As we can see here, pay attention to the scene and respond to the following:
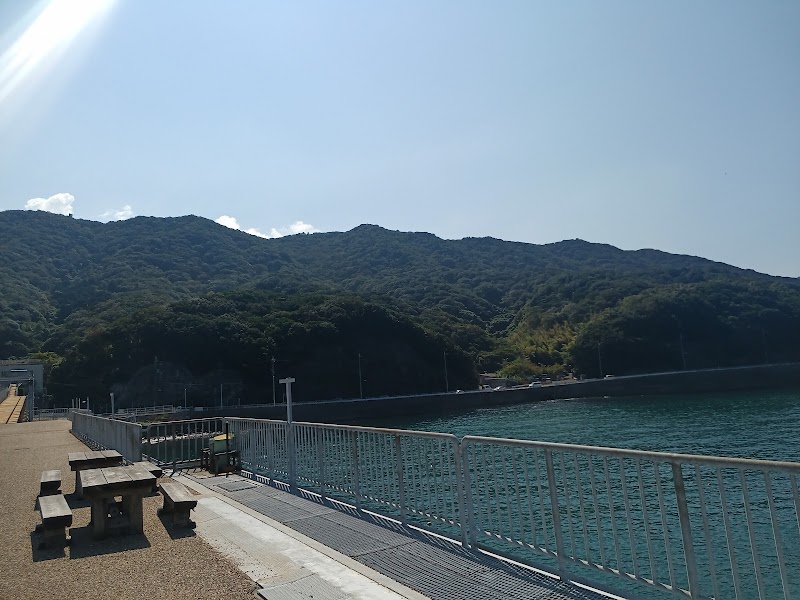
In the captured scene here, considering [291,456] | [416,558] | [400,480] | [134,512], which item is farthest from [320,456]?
[416,558]

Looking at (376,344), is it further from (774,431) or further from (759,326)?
(759,326)

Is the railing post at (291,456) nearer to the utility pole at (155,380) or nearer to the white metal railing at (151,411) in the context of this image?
the white metal railing at (151,411)

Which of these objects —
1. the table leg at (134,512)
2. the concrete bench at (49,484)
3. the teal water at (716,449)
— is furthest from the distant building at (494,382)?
the table leg at (134,512)

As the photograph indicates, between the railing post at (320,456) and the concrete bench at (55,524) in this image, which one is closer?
the concrete bench at (55,524)

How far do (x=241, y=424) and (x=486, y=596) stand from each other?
7167 millimetres

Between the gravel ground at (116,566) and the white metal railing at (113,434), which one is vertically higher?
the white metal railing at (113,434)

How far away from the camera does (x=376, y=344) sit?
96.9 meters

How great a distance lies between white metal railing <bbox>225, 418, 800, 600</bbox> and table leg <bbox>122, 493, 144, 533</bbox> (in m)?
2.33

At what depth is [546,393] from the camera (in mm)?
94312

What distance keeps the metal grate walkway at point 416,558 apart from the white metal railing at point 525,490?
0.71 ft

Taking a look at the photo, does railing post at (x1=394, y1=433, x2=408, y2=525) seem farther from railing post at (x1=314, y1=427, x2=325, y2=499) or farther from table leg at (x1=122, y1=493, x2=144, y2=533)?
table leg at (x1=122, y1=493, x2=144, y2=533)

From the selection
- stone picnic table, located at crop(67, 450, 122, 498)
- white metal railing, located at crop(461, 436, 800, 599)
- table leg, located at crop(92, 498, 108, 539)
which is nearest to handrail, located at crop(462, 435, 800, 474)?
white metal railing, located at crop(461, 436, 800, 599)

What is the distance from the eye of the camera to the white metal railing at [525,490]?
357cm

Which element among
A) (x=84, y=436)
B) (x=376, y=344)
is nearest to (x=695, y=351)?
(x=376, y=344)
